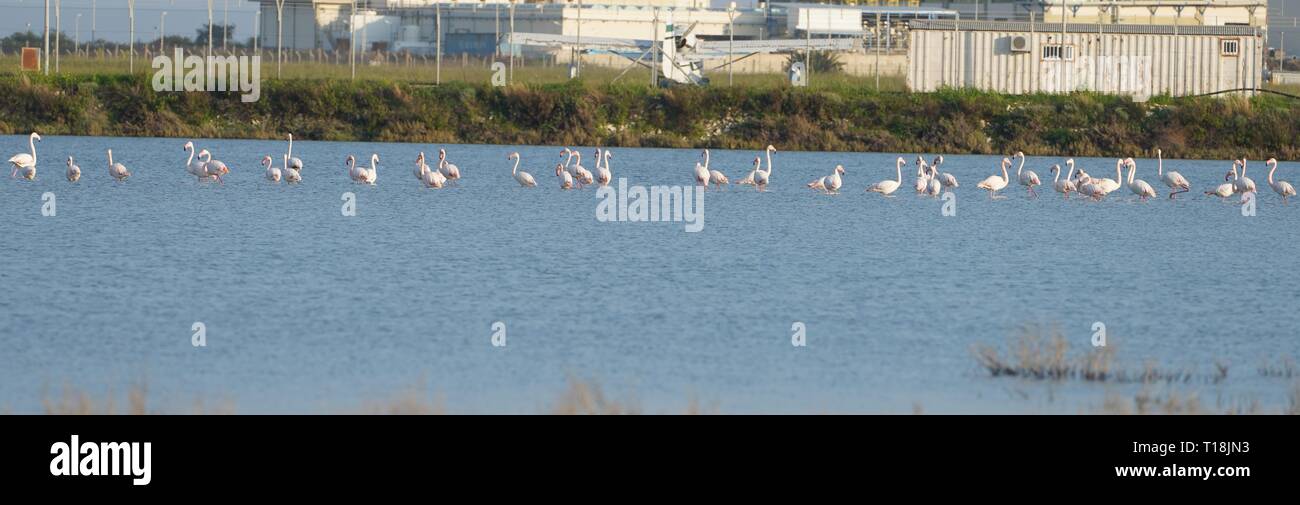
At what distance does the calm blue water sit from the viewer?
13.4 metres

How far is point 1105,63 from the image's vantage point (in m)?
51.9

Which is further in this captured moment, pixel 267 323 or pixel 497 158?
pixel 497 158

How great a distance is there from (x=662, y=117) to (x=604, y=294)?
29159 mm

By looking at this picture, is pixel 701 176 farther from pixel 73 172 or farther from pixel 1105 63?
pixel 1105 63

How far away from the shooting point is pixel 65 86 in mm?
47625

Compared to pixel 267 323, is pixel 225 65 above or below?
above

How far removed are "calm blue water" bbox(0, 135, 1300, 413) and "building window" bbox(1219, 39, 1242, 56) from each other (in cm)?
2042

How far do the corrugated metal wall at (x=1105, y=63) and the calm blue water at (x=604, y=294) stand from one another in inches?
722

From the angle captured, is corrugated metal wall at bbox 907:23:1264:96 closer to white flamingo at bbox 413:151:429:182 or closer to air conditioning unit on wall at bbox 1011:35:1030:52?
air conditioning unit on wall at bbox 1011:35:1030:52

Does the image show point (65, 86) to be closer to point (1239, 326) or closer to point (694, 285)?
point (694, 285)

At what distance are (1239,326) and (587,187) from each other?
17.3 m

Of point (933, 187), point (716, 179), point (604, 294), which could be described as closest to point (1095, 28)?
point (933, 187)
